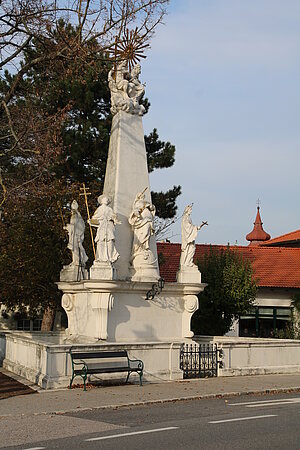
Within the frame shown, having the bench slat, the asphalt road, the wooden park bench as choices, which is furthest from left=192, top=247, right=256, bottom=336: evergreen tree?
the asphalt road

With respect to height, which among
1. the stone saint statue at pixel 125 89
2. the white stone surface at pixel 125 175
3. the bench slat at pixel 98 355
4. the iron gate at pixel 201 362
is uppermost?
the stone saint statue at pixel 125 89

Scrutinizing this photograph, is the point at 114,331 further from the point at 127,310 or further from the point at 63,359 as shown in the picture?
the point at 63,359

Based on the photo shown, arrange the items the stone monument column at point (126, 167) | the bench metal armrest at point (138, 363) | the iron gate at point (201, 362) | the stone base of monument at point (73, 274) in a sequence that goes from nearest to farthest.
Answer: the bench metal armrest at point (138, 363)
the iron gate at point (201, 362)
the stone monument column at point (126, 167)
the stone base of monument at point (73, 274)

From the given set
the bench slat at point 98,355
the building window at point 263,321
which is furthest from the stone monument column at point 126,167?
the building window at point 263,321

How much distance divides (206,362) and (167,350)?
1503mm

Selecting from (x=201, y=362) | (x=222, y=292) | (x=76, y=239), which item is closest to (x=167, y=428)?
(x=201, y=362)

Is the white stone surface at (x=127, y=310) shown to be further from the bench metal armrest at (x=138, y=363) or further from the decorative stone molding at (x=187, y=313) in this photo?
the bench metal armrest at (x=138, y=363)

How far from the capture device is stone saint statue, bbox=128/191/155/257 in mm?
18516

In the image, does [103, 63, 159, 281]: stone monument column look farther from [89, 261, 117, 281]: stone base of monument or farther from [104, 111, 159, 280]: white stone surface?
[89, 261, 117, 281]: stone base of monument

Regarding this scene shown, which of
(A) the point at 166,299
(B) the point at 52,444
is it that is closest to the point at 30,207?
(A) the point at 166,299

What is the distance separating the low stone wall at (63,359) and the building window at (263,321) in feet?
63.6

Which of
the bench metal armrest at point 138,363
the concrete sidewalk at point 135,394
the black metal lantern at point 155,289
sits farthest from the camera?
the black metal lantern at point 155,289

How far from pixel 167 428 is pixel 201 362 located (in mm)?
7377

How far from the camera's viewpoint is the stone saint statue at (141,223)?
18516 mm
